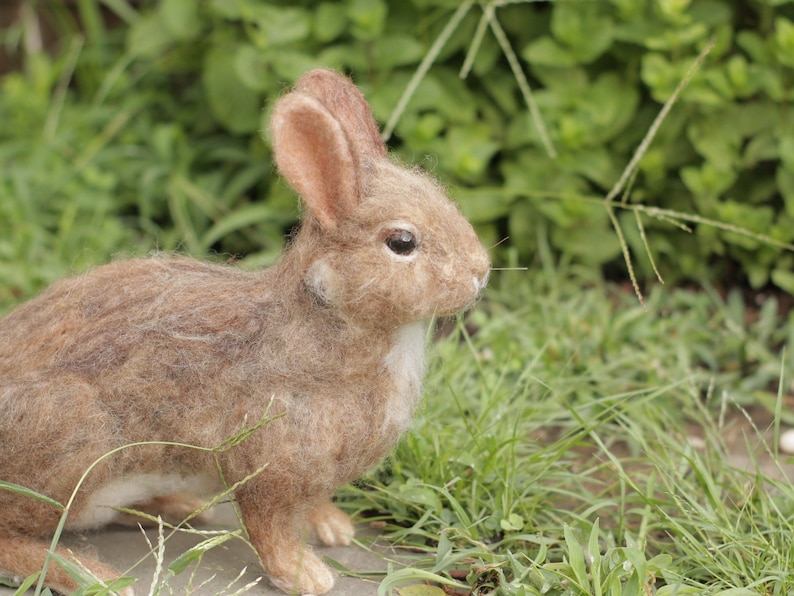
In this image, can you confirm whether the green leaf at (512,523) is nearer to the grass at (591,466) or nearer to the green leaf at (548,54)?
the grass at (591,466)

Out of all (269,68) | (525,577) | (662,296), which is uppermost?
(269,68)

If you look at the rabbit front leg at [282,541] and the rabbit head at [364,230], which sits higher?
the rabbit head at [364,230]

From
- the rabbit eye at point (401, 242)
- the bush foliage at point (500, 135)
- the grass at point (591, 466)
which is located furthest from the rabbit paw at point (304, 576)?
the bush foliage at point (500, 135)

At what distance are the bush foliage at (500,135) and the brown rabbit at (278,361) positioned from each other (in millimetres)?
1274

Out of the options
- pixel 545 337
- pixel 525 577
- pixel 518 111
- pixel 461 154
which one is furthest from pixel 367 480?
pixel 518 111

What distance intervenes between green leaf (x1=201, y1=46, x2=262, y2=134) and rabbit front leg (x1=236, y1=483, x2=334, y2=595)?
8.07 feet

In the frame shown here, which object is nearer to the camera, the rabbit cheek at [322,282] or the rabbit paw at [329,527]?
the rabbit cheek at [322,282]

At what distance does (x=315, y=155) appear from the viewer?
2150 mm

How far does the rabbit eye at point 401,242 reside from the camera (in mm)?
2170

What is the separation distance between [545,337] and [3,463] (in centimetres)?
209

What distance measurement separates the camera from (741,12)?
410 centimetres

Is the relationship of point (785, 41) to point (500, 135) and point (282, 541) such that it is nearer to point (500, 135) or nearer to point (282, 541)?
point (500, 135)

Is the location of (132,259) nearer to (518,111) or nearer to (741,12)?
(518,111)

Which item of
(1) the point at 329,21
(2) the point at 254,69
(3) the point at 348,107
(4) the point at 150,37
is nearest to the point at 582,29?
(1) the point at 329,21
